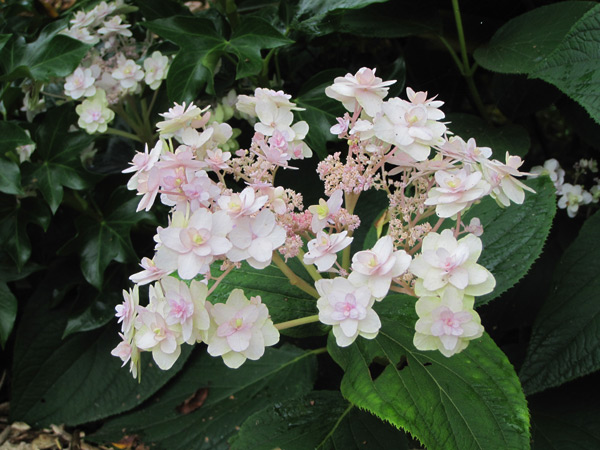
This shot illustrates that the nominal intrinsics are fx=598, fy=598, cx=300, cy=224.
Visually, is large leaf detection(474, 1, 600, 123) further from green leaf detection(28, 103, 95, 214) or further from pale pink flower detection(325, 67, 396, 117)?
green leaf detection(28, 103, 95, 214)

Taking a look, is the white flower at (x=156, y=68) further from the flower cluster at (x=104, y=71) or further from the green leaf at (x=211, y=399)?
the green leaf at (x=211, y=399)

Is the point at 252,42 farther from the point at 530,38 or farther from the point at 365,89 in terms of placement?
the point at 530,38

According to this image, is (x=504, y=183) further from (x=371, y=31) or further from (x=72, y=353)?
(x=72, y=353)

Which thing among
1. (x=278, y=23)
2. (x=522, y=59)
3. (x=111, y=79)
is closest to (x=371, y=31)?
(x=278, y=23)

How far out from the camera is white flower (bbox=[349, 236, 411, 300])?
0.61 meters

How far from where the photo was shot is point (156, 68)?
1.21 m

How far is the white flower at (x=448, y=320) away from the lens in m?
0.61

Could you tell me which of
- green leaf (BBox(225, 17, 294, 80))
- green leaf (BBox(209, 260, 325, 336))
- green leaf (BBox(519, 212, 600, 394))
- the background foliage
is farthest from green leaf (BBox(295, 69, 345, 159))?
green leaf (BBox(519, 212, 600, 394))

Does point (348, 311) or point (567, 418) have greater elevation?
point (348, 311)

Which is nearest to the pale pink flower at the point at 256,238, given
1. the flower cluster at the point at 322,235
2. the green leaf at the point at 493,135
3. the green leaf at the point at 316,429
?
the flower cluster at the point at 322,235

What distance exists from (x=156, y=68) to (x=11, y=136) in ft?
1.00

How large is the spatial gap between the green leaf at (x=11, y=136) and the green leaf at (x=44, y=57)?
0.29ft

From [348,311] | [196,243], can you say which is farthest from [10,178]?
A: [348,311]

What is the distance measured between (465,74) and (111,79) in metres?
0.75
